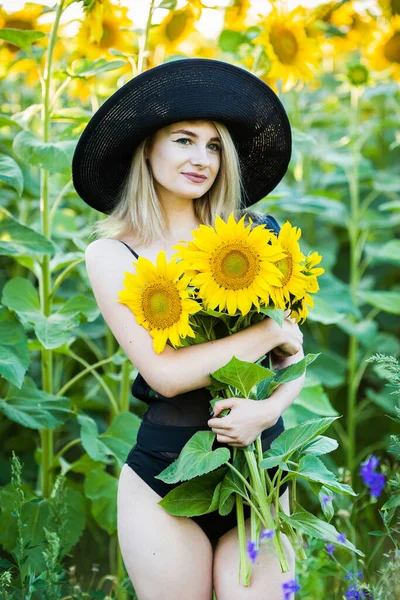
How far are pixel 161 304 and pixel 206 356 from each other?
15cm

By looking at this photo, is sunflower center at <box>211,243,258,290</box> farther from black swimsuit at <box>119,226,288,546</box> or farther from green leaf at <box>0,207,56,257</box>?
green leaf at <box>0,207,56,257</box>

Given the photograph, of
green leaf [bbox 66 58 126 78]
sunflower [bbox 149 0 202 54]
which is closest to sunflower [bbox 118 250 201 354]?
green leaf [bbox 66 58 126 78]

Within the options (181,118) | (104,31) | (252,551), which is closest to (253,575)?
(252,551)

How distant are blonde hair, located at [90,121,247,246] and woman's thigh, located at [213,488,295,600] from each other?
72 centimetres

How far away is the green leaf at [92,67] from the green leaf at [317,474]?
1.34m

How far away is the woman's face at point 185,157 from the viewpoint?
1919mm

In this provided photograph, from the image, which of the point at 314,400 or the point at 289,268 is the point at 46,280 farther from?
the point at 289,268

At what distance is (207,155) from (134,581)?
37.6 inches

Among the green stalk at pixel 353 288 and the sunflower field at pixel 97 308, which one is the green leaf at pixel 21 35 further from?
the green stalk at pixel 353 288

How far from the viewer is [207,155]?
194cm

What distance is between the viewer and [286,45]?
2863 millimetres

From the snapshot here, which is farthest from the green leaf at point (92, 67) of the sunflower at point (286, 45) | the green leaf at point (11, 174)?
the sunflower at point (286, 45)

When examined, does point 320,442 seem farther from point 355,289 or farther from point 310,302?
point 355,289

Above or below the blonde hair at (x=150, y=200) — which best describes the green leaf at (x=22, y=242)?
below
